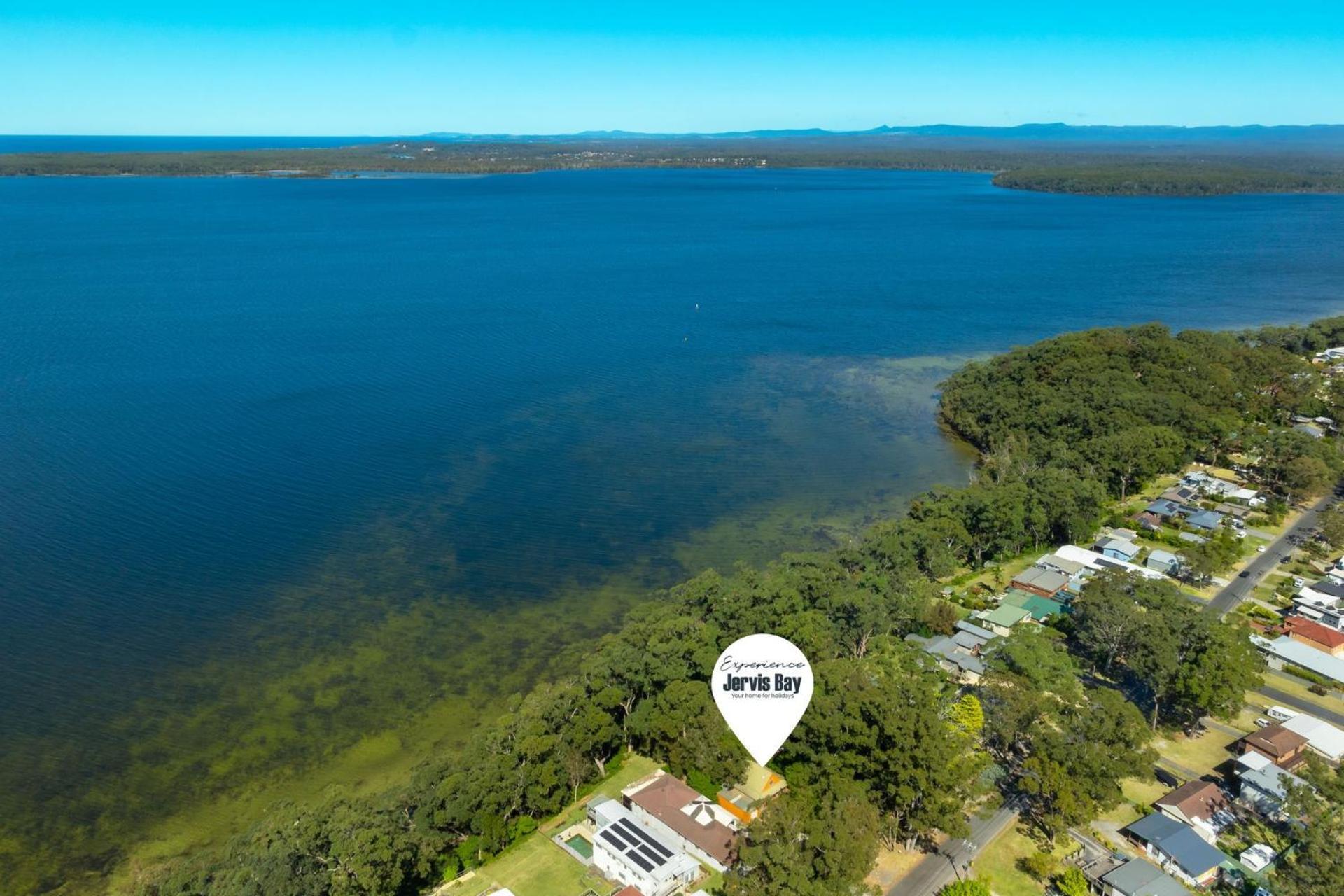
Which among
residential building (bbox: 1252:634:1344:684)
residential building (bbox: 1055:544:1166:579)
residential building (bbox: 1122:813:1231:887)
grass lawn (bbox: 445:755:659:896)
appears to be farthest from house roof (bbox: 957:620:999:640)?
grass lawn (bbox: 445:755:659:896)

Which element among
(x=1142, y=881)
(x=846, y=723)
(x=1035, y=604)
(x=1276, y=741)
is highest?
(x=846, y=723)

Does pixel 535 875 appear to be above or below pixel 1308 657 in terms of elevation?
below

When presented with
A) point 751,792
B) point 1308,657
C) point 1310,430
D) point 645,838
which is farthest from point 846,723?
point 1310,430

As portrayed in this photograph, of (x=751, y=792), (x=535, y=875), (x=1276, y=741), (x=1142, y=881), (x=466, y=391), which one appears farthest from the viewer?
(x=466, y=391)

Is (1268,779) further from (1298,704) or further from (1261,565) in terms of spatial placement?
(1261,565)

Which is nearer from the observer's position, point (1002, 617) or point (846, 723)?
point (846, 723)

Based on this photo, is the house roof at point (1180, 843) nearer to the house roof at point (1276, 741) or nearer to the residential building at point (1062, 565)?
the house roof at point (1276, 741)

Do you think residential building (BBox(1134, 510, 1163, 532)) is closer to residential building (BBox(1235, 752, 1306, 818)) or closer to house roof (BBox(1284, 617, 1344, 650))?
house roof (BBox(1284, 617, 1344, 650))

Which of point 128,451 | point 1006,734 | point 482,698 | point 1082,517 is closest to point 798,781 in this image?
point 1006,734
